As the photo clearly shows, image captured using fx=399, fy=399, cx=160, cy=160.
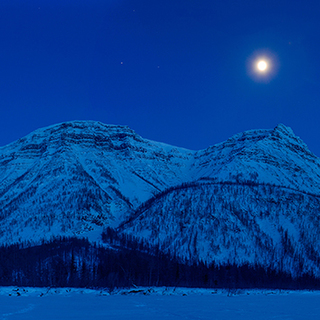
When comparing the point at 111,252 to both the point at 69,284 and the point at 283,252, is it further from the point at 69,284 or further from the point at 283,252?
the point at 283,252

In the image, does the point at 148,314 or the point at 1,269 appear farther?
the point at 1,269

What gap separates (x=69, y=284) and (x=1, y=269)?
4317cm

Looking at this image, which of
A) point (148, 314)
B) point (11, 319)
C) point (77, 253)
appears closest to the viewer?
point (11, 319)

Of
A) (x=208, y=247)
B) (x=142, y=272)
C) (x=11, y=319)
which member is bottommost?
(x=11, y=319)

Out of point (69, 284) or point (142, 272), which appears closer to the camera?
point (69, 284)

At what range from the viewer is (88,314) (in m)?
47.4

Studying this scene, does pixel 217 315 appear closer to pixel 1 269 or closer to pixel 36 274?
pixel 36 274

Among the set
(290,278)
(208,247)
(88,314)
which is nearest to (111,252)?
(208,247)

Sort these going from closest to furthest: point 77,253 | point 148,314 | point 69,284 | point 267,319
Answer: point 267,319 → point 148,314 → point 69,284 → point 77,253

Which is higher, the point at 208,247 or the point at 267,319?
the point at 208,247

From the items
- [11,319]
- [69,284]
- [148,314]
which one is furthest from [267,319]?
[69,284]

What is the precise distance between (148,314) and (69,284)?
8517cm

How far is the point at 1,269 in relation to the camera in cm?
15350

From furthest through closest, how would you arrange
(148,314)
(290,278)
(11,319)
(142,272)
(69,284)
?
(290,278) → (142,272) → (69,284) → (148,314) → (11,319)
